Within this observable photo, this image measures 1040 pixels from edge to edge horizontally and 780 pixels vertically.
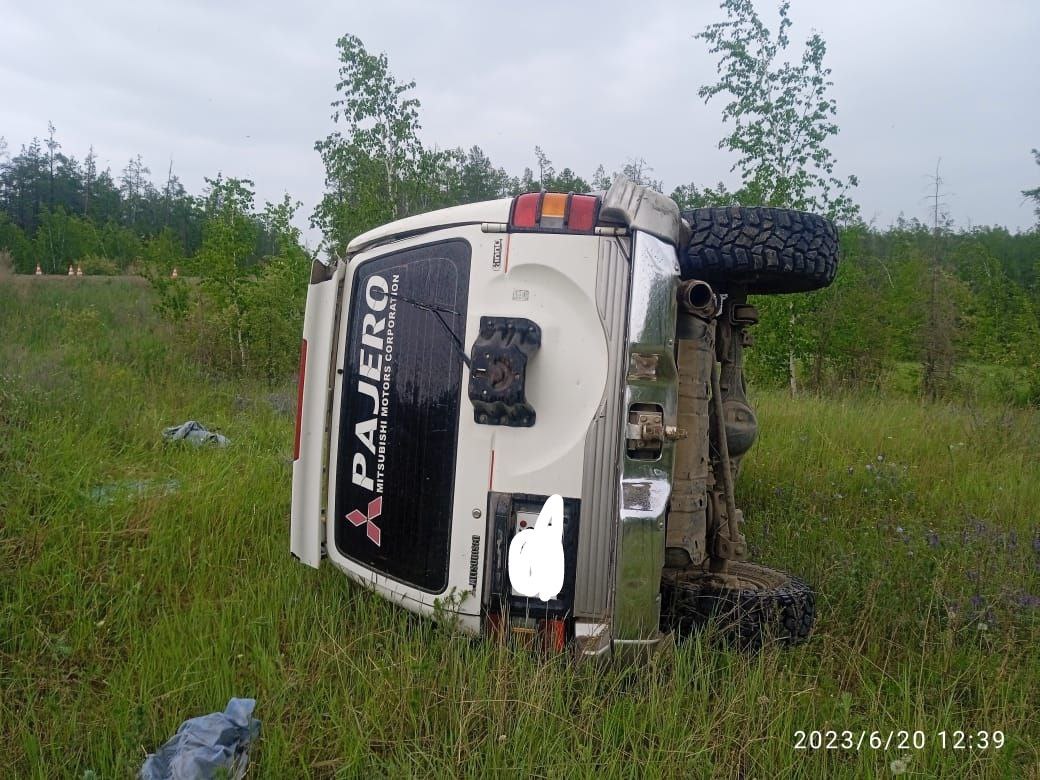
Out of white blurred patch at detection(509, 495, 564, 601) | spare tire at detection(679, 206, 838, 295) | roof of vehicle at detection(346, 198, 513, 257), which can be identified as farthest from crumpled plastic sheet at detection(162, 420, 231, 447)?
spare tire at detection(679, 206, 838, 295)

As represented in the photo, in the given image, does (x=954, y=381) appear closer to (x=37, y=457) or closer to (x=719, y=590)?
(x=719, y=590)

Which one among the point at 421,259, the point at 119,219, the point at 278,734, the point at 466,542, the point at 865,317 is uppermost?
the point at 119,219

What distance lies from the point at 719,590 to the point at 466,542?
3.20ft

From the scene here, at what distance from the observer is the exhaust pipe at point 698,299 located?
7.84ft

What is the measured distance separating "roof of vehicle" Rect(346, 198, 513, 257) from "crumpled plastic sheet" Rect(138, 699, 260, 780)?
1.64m

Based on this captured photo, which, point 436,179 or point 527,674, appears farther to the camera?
point 436,179

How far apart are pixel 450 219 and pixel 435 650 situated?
4.86 feet

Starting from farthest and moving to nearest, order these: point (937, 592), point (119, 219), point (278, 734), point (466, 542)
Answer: point (119, 219), point (937, 592), point (466, 542), point (278, 734)

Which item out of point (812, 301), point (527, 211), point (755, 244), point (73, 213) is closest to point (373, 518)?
point (527, 211)

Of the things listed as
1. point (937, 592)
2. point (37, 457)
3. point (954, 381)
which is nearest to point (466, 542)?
point (937, 592)

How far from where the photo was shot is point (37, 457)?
411 cm

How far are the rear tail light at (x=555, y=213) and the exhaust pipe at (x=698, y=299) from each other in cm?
37
